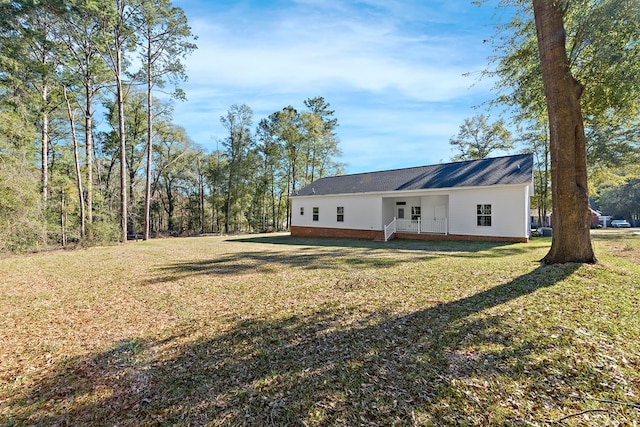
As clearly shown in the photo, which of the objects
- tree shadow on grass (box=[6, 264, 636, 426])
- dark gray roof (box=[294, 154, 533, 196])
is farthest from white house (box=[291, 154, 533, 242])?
tree shadow on grass (box=[6, 264, 636, 426])

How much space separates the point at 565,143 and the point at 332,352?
7039 millimetres

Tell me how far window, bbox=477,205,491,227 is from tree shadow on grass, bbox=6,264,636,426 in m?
12.1

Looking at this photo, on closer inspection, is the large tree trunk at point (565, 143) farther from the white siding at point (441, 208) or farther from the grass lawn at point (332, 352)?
the white siding at point (441, 208)

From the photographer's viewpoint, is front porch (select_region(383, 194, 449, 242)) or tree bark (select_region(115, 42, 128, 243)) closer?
tree bark (select_region(115, 42, 128, 243))

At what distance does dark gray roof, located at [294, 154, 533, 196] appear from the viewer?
1452 centimetres

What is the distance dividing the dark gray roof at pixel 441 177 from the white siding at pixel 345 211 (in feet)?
1.57

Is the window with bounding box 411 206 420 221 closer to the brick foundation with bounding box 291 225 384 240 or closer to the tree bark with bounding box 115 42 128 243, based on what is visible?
the brick foundation with bounding box 291 225 384 240

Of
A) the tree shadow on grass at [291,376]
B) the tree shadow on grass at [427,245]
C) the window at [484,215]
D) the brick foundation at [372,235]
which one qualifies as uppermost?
the window at [484,215]

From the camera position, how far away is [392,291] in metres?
5.59

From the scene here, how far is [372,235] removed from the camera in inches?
708

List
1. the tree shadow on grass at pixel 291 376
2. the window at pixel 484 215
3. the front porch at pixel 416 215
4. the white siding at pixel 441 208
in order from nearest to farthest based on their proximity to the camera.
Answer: the tree shadow on grass at pixel 291 376
the white siding at pixel 441 208
the window at pixel 484 215
the front porch at pixel 416 215

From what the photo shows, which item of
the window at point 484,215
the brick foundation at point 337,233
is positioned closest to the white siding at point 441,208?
the window at point 484,215

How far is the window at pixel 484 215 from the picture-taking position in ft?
47.6

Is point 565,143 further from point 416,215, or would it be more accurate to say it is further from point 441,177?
point 416,215
